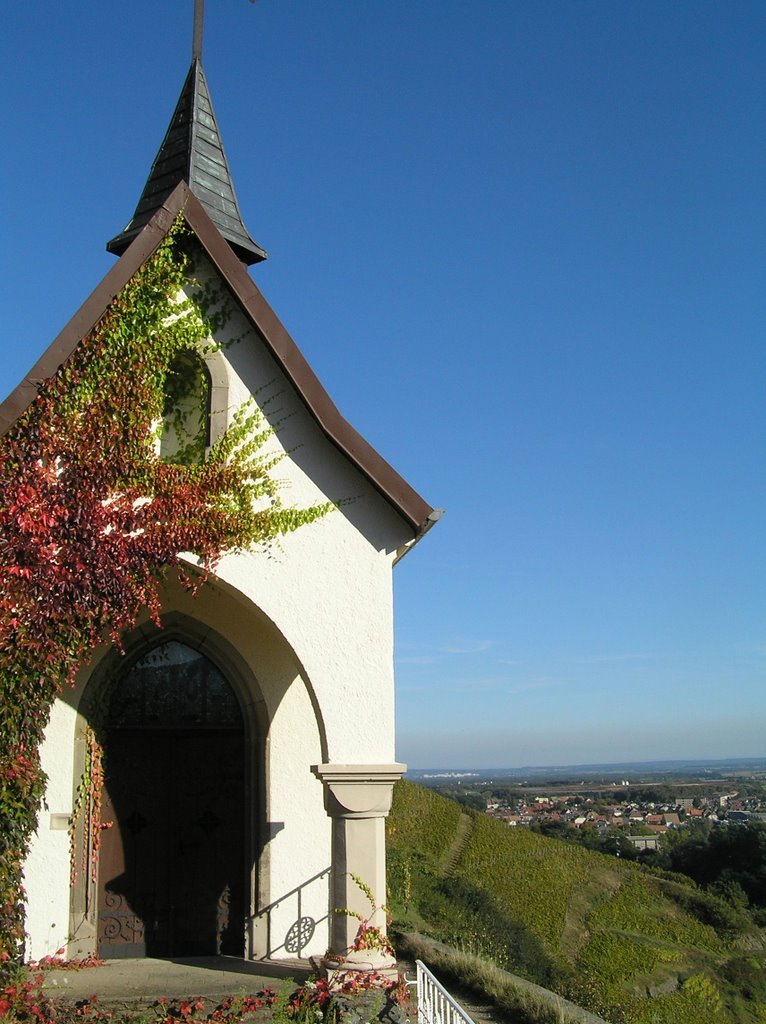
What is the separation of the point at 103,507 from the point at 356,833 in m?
3.30

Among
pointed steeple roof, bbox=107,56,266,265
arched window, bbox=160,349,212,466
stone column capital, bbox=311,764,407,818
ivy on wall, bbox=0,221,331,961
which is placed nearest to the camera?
ivy on wall, bbox=0,221,331,961

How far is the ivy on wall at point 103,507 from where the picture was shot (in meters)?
7.39

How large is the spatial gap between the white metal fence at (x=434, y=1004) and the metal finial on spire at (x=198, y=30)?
34.3 ft

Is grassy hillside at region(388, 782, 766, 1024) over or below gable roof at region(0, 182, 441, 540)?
below

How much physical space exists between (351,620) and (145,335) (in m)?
2.99

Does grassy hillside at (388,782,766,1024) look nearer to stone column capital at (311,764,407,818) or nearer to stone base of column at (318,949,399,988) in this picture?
stone base of column at (318,949,399,988)

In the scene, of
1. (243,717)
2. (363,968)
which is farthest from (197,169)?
(363,968)

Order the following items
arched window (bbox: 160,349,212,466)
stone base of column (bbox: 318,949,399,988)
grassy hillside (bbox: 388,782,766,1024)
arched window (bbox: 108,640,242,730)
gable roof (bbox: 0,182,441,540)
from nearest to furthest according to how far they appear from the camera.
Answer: stone base of column (bbox: 318,949,399,988)
gable roof (bbox: 0,182,441,540)
arched window (bbox: 160,349,212,466)
arched window (bbox: 108,640,242,730)
grassy hillside (bbox: 388,782,766,1024)

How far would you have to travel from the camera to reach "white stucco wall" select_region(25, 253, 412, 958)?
8.32 meters

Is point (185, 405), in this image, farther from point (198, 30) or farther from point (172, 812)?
point (198, 30)

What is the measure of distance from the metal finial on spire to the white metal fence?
34.3 feet

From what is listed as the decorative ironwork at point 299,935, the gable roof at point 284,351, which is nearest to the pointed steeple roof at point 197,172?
the gable roof at point 284,351

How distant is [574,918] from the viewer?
13953 mm

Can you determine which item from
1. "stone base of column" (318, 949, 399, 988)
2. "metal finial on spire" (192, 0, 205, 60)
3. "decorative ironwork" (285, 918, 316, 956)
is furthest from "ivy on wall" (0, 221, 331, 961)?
"metal finial on spire" (192, 0, 205, 60)
